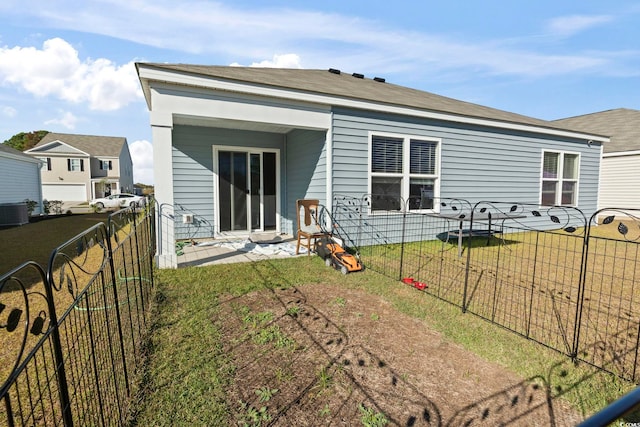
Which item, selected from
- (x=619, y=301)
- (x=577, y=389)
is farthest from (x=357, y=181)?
(x=577, y=389)

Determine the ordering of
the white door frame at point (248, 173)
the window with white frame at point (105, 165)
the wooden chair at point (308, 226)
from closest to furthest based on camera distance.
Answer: the wooden chair at point (308, 226), the white door frame at point (248, 173), the window with white frame at point (105, 165)

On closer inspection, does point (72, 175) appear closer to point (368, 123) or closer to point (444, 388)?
point (368, 123)

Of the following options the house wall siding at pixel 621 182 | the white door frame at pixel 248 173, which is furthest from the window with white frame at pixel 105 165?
the house wall siding at pixel 621 182

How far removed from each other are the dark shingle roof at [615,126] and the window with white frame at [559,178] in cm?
389

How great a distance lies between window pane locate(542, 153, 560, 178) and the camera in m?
9.03

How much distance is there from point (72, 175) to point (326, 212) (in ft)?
106

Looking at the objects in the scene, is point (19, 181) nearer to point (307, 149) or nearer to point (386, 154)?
point (307, 149)

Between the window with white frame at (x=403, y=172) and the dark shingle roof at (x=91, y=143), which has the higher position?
the dark shingle roof at (x=91, y=143)

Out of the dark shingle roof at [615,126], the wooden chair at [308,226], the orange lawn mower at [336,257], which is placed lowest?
the orange lawn mower at [336,257]

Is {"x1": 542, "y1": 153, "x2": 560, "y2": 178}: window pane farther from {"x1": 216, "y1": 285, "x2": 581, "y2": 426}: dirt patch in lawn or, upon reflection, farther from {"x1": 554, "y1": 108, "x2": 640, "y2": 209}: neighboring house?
{"x1": 216, "y1": 285, "x2": 581, "y2": 426}: dirt patch in lawn

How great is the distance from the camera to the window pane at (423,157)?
7.00m

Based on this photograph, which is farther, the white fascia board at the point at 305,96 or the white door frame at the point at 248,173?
the white door frame at the point at 248,173

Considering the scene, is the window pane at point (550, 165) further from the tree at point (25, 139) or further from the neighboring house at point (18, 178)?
the tree at point (25, 139)

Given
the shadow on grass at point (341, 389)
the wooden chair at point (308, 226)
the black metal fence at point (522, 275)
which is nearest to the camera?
the shadow on grass at point (341, 389)
